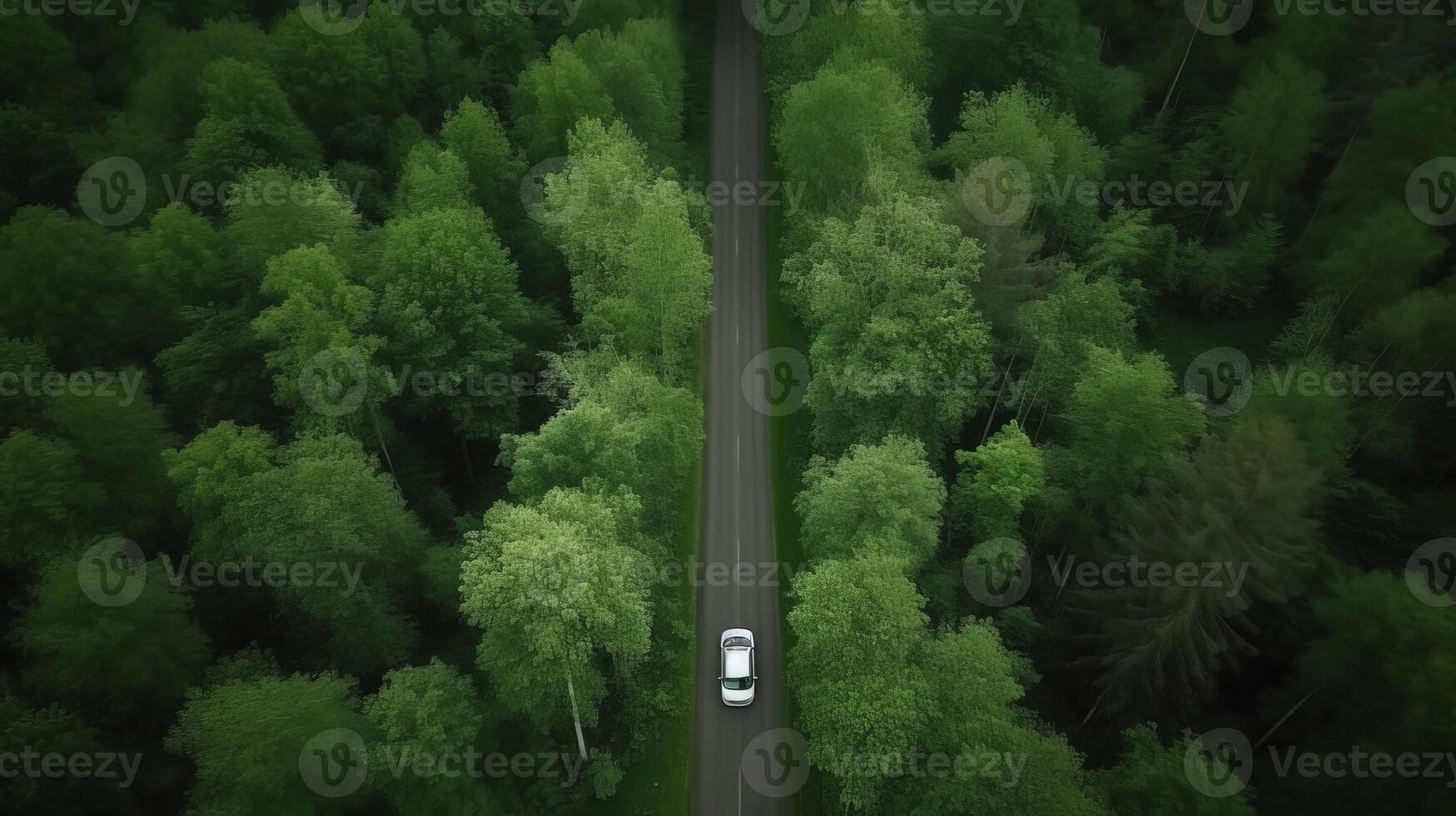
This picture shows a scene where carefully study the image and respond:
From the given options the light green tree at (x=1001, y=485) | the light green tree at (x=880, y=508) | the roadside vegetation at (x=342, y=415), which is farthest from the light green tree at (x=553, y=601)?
the light green tree at (x=1001, y=485)

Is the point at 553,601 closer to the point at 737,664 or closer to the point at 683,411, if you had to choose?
the point at 737,664

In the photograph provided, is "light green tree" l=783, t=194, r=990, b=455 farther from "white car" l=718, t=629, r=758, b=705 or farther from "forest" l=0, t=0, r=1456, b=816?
"white car" l=718, t=629, r=758, b=705

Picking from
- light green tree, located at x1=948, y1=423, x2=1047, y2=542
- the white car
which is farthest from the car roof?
light green tree, located at x1=948, y1=423, x2=1047, y2=542

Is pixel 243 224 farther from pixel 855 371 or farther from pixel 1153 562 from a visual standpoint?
pixel 1153 562

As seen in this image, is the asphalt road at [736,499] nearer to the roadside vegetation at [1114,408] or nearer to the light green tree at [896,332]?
the roadside vegetation at [1114,408]

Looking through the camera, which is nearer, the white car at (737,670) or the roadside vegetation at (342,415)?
the roadside vegetation at (342,415)

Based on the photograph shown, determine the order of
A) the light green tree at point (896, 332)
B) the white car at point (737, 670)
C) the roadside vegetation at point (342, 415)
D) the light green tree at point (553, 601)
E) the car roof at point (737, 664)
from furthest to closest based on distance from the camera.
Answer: the light green tree at point (896, 332)
the car roof at point (737, 664)
the white car at point (737, 670)
the roadside vegetation at point (342, 415)
the light green tree at point (553, 601)

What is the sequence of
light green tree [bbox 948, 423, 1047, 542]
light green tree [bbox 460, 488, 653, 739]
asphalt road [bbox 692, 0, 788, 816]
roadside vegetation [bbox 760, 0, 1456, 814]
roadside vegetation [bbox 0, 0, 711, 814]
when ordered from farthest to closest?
light green tree [bbox 948, 423, 1047, 542], asphalt road [bbox 692, 0, 788, 816], roadside vegetation [bbox 760, 0, 1456, 814], roadside vegetation [bbox 0, 0, 711, 814], light green tree [bbox 460, 488, 653, 739]
